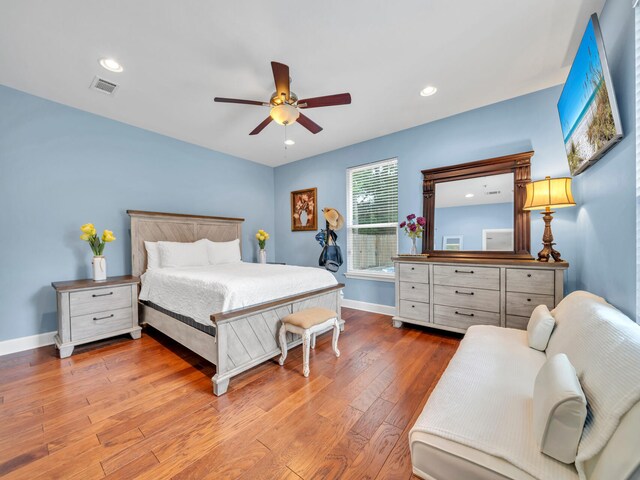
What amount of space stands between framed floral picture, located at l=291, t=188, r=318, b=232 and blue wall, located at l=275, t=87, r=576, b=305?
0.42 ft

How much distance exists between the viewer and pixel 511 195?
2.89m

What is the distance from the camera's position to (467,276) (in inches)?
110

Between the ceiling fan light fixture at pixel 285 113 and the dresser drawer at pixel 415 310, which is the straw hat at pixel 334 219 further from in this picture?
the ceiling fan light fixture at pixel 285 113

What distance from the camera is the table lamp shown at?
7.40 feet

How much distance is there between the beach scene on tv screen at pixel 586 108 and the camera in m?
1.50

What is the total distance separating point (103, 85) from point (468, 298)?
448 centimetres

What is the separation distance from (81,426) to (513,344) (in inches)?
115

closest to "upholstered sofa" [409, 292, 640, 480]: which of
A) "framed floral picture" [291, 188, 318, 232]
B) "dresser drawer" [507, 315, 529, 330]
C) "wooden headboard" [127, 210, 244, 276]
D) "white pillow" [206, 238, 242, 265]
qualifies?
"dresser drawer" [507, 315, 529, 330]

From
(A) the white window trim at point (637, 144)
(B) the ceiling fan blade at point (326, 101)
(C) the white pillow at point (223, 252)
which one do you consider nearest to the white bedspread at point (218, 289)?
(C) the white pillow at point (223, 252)

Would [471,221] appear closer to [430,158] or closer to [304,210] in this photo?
[430,158]

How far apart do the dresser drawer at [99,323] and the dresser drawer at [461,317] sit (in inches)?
144

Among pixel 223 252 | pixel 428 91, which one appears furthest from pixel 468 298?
pixel 223 252

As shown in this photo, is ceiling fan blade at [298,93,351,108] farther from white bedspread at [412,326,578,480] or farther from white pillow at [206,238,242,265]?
white pillow at [206,238,242,265]

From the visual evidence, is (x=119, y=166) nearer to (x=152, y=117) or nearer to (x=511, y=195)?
(x=152, y=117)
